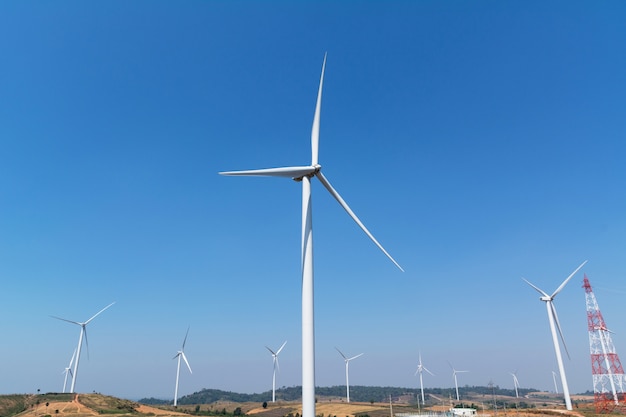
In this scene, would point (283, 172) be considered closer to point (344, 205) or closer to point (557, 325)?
point (344, 205)

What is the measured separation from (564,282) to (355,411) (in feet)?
269

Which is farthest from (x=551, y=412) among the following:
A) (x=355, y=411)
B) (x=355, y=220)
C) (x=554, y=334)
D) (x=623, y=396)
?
(x=355, y=220)

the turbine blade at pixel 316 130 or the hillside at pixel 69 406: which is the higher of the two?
the turbine blade at pixel 316 130

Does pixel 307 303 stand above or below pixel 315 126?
below

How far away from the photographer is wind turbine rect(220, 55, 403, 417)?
45750 mm

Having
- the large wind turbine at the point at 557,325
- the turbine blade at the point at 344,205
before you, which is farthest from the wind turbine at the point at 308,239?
the large wind turbine at the point at 557,325

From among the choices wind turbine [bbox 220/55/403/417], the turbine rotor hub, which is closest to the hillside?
wind turbine [bbox 220/55/403/417]

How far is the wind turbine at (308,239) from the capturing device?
45.8 metres

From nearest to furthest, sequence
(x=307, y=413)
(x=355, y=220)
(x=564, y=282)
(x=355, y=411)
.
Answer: (x=307, y=413) → (x=355, y=220) → (x=564, y=282) → (x=355, y=411)

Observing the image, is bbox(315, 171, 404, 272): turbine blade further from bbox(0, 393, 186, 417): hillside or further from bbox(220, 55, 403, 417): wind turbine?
bbox(0, 393, 186, 417): hillside

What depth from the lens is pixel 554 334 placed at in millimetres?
116062

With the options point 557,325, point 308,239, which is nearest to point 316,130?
point 308,239

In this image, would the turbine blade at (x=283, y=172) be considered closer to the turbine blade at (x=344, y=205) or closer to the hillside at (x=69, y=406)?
the turbine blade at (x=344, y=205)

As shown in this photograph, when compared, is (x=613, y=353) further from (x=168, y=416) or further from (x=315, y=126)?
(x=168, y=416)
